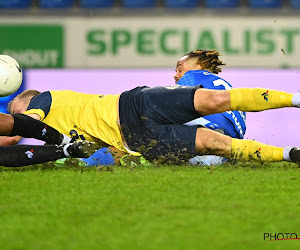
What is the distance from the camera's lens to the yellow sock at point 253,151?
13.1ft

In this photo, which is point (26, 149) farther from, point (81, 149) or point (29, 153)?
point (81, 149)

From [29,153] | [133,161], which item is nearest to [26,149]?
[29,153]

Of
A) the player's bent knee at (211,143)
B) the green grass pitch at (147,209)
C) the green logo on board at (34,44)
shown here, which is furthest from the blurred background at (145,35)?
the green grass pitch at (147,209)

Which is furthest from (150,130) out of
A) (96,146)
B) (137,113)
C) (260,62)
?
(260,62)

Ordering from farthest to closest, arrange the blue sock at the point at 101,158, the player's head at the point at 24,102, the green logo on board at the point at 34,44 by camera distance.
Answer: the green logo on board at the point at 34,44
the player's head at the point at 24,102
the blue sock at the point at 101,158

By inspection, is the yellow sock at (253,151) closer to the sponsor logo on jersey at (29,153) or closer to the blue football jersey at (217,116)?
the blue football jersey at (217,116)

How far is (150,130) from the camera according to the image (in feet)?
13.2

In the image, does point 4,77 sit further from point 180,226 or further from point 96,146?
point 180,226

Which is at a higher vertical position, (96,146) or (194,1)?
(194,1)

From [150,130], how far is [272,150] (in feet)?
2.87

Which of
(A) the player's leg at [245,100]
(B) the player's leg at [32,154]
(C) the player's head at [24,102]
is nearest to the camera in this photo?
(A) the player's leg at [245,100]

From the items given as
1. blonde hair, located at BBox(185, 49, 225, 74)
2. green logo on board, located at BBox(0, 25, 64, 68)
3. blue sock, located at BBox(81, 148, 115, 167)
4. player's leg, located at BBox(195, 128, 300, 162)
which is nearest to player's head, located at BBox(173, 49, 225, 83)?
blonde hair, located at BBox(185, 49, 225, 74)

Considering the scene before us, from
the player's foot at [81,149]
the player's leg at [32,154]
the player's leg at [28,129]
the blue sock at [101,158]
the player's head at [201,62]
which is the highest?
the player's head at [201,62]

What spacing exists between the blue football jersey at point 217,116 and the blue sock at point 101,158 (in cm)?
65
